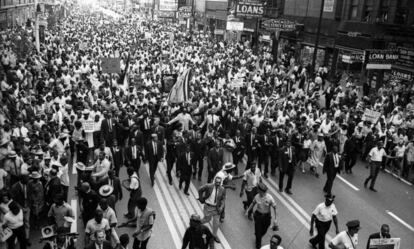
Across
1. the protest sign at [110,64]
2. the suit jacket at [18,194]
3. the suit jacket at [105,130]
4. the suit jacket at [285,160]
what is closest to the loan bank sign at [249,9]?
the protest sign at [110,64]

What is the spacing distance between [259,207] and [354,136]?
23.0ft

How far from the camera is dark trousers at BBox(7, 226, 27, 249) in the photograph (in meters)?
7.87

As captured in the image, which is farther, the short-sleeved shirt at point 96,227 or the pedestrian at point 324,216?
the pedestrian at point 324,216

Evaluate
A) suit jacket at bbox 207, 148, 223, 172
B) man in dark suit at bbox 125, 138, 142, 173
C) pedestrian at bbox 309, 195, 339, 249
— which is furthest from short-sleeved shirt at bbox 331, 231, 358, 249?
man in dark suit at bbox 125, 138, 142, 173

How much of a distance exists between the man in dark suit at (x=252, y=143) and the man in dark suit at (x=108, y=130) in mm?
3945

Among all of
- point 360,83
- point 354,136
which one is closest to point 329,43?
point 360,83

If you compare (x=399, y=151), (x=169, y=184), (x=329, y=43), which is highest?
(x=329, y=43)

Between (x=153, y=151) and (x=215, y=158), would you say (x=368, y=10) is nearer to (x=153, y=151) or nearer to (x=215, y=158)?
(x=215, y=158)

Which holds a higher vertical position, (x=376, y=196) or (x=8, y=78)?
(x=8, y=78)

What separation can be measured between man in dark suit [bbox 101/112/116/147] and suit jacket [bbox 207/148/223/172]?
10.5 feet

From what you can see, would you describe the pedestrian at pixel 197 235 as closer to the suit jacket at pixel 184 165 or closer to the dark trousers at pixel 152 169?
the suit jacket at pixel 184 165

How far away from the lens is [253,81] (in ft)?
75.5

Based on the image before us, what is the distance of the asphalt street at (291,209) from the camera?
948 cm

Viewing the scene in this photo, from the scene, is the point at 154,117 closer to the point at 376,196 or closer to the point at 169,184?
the point at 169,184
